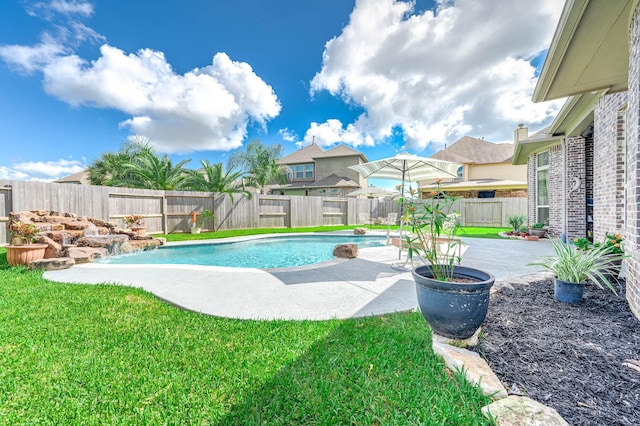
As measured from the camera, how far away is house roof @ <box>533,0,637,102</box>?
8.95 ft

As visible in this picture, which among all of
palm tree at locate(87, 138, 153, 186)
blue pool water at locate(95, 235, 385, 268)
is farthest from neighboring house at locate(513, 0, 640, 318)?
palm tree at locate(87, 138, 153, 186)

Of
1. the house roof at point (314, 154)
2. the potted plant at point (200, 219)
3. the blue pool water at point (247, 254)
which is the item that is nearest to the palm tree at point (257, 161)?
the house roof at point (314, 154)

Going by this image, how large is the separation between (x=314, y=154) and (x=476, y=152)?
49.1 feet

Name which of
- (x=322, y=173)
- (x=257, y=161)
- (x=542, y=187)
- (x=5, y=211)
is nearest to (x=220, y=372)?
(x=5, y=211)

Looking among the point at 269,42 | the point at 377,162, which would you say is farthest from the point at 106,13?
the point at 377,162

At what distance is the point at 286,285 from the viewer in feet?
13.8

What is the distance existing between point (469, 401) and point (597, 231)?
22.1 feet

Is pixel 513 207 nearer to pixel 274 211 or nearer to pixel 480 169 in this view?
pixel 480 169

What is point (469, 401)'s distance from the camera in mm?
1637

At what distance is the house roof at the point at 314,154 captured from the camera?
957 inches

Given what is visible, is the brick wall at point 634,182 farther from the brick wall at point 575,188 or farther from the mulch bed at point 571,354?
the brick wall at point 575,188

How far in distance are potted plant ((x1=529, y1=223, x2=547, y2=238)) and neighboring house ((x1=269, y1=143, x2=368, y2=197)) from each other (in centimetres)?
1375

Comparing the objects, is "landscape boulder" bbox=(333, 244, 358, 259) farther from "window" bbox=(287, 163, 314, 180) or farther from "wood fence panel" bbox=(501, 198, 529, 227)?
"window" bbox=(287, 163, 314, 180)

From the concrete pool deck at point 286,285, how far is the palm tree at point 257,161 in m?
14.8
